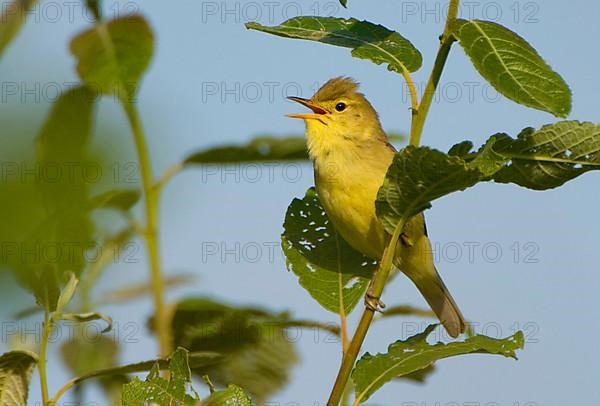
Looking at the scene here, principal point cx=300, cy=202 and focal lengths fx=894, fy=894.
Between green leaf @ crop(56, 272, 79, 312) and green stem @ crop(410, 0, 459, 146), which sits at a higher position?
green stem @ crop(410, 0, 459, 146)

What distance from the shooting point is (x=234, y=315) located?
265 centimetres

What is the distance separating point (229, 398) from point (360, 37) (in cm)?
101

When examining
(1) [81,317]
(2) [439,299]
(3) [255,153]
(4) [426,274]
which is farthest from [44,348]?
(2) [439,299]

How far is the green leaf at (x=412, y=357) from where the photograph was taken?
2086 millimetres

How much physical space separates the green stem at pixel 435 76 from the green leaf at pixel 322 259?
0.77 metres

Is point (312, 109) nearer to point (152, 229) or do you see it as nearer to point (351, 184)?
point (351, 184)

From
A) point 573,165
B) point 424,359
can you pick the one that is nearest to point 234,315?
point 424,359

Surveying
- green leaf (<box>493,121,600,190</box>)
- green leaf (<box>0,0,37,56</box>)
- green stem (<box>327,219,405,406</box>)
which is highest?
→ green leaf (<box>0,0,37,56</box>)

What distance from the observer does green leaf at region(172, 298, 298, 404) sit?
2635 mm

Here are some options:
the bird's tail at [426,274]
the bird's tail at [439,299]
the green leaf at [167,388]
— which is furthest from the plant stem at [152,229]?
the bird's tail at [439,299]

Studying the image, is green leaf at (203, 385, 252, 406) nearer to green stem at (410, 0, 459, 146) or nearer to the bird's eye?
green stem at (410, 0, 459, 146)

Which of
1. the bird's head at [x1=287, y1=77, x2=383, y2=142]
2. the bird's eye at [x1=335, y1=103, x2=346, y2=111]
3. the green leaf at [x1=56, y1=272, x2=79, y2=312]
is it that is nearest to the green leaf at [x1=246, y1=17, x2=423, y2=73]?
the green leaf at [x1=56, y1=272, x2=79, y2=312]

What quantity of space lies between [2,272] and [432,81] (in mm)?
1191

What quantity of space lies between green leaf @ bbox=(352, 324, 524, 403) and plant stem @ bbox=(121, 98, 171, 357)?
0.54 metres
